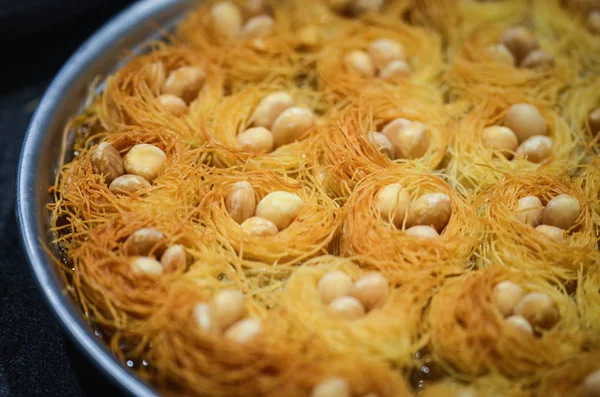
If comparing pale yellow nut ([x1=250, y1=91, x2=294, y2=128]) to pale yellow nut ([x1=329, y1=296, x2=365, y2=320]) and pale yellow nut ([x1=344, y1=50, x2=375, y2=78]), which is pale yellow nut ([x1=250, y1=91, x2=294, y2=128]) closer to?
pale yellow nut ([x1=344, y1=50, x2=375, y2=78])

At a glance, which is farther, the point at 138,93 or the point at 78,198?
the point at 138,93

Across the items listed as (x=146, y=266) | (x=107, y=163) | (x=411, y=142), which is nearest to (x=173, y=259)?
(x=146, y=266)

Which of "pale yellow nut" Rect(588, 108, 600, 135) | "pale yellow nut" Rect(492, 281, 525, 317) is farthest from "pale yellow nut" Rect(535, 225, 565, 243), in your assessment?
"pale yellow nut" Rect(588, 108, 600, 135)

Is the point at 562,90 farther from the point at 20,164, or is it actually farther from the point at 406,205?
the point at 20,164

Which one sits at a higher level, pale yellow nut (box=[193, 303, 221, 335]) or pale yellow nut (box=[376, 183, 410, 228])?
pale yellow nut (box=[376, 183, 410, 228])

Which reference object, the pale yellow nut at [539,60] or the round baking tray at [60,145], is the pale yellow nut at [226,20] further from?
the pale yellow nut at [539,60]

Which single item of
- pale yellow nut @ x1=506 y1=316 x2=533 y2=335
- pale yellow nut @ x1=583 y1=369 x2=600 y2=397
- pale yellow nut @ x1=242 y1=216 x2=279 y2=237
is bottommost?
pale yellow nut @ x1=583 y1=369 x2=600 y2=397

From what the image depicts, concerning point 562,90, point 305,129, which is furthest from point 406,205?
point 562,90
